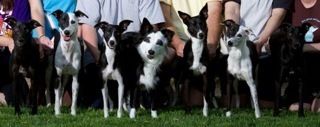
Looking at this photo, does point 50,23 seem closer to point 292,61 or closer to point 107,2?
point 107,2

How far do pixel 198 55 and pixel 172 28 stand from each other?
1.36 m

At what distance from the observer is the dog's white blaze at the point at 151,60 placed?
24.8ft

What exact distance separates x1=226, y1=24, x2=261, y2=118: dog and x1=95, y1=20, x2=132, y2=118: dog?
3.82ft

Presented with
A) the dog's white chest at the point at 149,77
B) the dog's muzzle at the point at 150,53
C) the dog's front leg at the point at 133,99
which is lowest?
the dog's front leg at the point at 133,99

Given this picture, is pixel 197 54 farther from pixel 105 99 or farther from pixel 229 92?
pixel 105 99

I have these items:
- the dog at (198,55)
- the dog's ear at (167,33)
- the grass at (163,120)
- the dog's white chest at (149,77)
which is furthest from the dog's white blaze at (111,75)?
the dog at (198,55)

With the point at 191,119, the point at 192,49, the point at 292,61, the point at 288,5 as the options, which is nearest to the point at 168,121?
the point at 191,119

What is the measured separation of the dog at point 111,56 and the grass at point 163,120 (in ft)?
0.83

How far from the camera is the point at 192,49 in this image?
7.55 meters

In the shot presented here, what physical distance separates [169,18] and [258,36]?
121cm

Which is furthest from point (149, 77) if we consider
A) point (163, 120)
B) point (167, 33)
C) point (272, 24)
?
point (272, 24)

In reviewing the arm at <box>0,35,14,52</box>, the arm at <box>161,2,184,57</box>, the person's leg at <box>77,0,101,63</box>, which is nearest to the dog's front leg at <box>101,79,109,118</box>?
the person's leg at <box>77,0,101,63</box>

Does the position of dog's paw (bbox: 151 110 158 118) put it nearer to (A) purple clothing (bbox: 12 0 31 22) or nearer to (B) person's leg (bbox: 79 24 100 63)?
(B) person's leg (bbox: 79 24 100 63)

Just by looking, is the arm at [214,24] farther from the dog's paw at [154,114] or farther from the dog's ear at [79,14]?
the dog's ear at [79,14]
